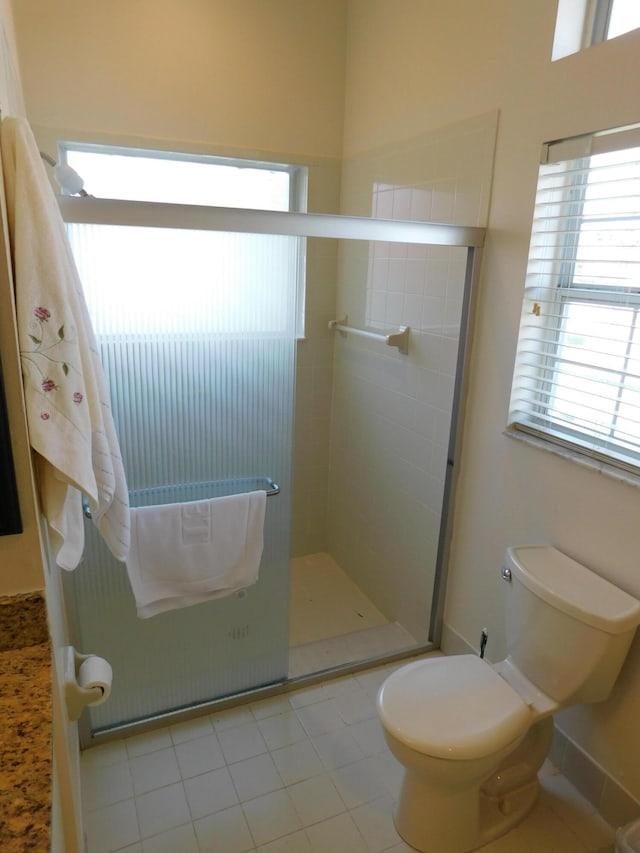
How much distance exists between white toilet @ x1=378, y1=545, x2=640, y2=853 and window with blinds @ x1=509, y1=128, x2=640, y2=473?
1.24 ft

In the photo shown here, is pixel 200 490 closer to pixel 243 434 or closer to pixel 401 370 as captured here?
pixel 243 434

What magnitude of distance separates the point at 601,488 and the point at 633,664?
1.56ft

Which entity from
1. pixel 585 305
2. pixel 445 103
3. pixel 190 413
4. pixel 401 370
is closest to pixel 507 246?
pixel 585 305

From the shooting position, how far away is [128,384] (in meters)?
1.62

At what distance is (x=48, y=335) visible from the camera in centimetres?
102

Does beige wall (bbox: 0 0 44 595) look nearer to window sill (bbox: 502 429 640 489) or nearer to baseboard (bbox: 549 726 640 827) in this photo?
window sill (bbox: 502 429 640 489)

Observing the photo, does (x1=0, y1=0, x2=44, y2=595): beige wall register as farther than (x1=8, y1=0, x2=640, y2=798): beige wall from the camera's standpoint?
No

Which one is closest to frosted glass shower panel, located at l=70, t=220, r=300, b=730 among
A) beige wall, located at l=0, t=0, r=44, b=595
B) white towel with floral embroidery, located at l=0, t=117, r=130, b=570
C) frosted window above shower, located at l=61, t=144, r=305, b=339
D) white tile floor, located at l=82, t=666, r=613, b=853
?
frosted window above shower, located at l=61, t=144, r=305, b=339

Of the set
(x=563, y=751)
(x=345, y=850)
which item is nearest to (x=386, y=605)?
(x=563, y=751)

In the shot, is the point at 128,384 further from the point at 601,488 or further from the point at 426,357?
the point at 601,488

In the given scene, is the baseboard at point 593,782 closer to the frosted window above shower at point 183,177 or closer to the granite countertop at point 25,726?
the granite countertop at point 25,726

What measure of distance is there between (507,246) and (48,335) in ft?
4.67

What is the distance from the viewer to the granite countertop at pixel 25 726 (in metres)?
0.72

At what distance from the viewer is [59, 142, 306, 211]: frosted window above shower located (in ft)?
7.70
